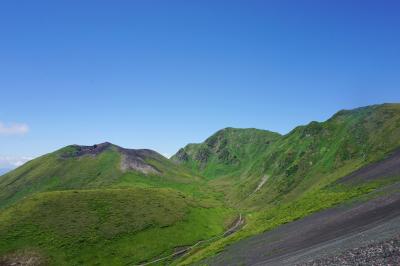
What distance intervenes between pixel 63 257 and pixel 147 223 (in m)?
34.3

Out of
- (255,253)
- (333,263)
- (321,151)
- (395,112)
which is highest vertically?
(395,112)

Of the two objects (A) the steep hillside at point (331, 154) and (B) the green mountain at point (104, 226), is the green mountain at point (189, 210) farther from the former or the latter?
(A) the steep hillside at point (331, 154)

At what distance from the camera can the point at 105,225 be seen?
133m

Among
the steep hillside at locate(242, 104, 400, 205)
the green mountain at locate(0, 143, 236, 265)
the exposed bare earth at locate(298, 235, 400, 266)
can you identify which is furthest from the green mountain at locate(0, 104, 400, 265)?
the exposed bare earth at locate(298, 235, 400, 266)

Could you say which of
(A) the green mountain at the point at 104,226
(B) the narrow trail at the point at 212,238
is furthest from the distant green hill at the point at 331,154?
(A) the green mountain at the point at 104,226

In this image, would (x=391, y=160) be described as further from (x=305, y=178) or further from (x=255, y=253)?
(x=255, y=253)

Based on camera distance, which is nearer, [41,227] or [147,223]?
[41,227]

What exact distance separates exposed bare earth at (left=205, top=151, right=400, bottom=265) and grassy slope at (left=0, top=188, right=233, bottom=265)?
43.6 meters

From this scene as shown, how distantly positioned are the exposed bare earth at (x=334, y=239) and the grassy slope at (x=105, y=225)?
4362 cm

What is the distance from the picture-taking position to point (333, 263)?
41.4m

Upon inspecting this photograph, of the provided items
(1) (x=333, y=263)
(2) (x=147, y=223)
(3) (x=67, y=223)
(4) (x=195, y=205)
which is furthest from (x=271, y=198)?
(1) (x=333, y=263)

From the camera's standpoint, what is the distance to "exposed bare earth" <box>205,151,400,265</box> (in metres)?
41.9

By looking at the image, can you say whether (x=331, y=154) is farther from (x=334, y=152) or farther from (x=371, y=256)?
(x=371, y=256)

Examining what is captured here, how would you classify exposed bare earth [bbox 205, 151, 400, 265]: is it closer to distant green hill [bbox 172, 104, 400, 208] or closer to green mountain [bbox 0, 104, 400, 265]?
green mountain [bbox 0, 104, 400, 265]
